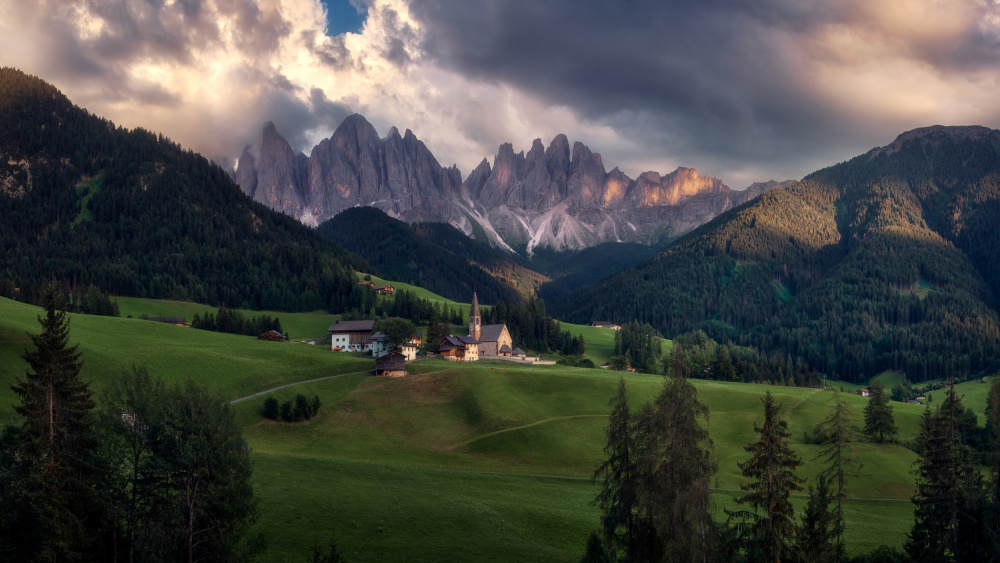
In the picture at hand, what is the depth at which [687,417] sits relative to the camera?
95.1ft

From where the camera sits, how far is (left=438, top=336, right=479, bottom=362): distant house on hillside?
4889 inches

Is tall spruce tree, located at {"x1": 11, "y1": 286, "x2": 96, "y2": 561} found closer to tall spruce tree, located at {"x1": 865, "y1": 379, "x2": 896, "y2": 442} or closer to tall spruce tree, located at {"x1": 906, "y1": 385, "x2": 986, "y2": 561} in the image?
tall spruce tree, located at {"x1": 906, "y1": 385, "x2": 986, "y2": 561}

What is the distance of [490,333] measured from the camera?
13650cm

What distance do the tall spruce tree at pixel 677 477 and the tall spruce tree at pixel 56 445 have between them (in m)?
27.7

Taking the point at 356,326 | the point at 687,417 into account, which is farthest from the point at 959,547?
the point at 356,326

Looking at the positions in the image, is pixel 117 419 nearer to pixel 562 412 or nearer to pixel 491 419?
pixel 491 419

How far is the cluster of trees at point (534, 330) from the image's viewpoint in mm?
156250

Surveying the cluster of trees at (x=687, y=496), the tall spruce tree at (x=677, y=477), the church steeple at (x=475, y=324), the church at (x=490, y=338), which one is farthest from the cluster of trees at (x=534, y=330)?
the tall spruce tree at (x=677, y=477)

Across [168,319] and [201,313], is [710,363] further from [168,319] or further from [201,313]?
[201,313]

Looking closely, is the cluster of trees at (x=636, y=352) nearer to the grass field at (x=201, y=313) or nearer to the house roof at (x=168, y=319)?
the grass field at (x=201, y=313)

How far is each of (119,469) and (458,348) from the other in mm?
94765

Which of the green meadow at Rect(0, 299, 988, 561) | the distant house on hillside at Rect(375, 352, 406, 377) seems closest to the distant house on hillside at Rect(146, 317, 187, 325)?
the green meadow at Rect(0, 299, 988, 561)

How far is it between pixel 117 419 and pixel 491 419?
56.1 meters

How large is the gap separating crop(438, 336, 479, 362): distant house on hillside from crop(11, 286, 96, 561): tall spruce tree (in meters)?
93.2
